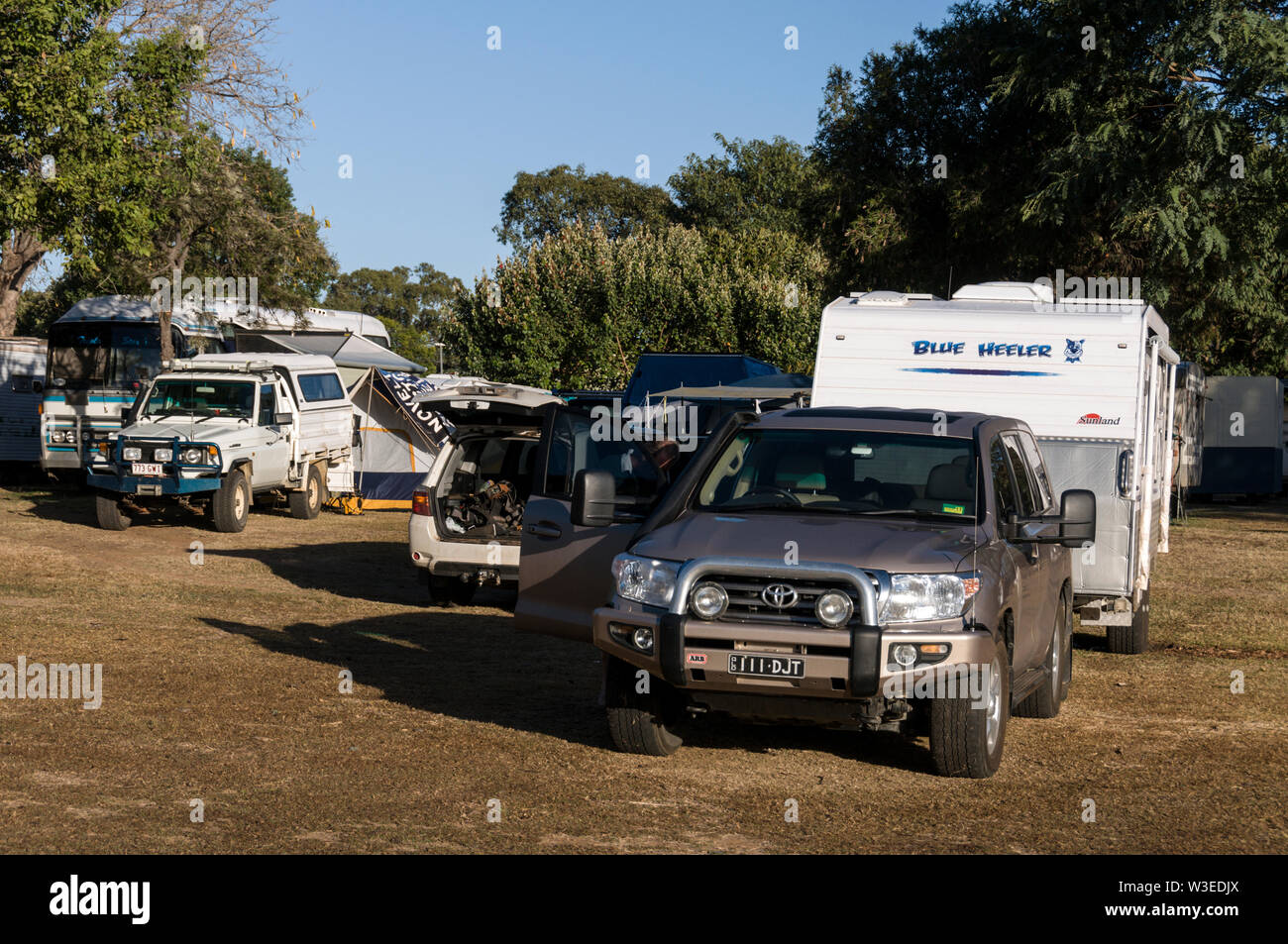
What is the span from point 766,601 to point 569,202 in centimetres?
7193

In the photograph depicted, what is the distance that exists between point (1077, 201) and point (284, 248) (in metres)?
15.0

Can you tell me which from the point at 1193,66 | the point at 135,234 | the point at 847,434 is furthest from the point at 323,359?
the point at 847,434

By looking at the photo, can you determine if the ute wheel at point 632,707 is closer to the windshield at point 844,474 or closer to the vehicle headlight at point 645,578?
the vehicle headlight at point 645,578

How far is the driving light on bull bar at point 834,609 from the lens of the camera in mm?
6688

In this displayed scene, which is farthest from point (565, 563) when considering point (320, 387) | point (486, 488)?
point (320, 387)

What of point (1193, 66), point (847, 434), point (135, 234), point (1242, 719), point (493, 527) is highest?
point (1193, 66)

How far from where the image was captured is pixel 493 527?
1333 centimetres

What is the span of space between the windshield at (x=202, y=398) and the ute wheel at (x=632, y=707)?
1434cm

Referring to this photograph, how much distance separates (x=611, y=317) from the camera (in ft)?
111

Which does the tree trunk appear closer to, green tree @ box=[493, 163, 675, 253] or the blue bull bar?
the blue bull bar

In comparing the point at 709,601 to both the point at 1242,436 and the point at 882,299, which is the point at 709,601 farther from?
the point at 1242,436
